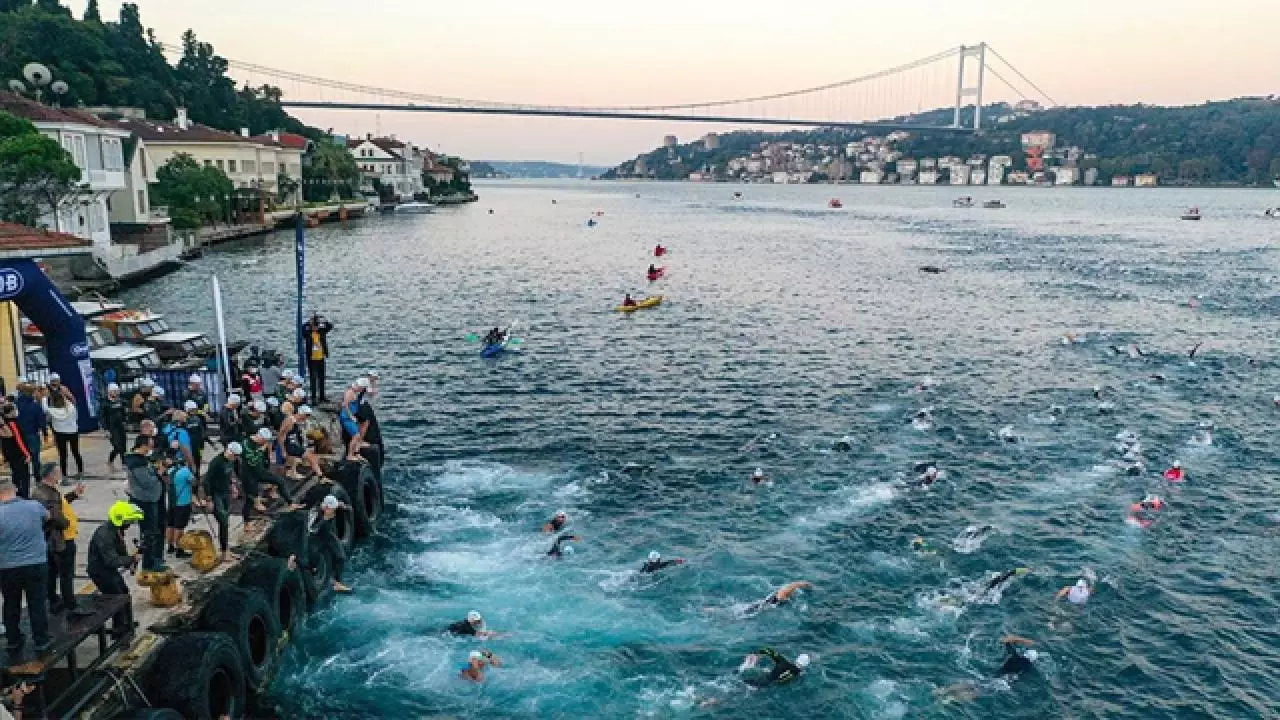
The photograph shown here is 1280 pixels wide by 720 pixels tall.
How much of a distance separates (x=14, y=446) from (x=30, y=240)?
16.8ft

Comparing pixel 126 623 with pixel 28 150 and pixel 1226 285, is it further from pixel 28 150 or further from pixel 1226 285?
pixel 1226 285

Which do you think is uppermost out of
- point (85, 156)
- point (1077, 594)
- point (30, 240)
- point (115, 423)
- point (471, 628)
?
point (85, 156)

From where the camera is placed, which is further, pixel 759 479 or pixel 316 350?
pixel 316 350

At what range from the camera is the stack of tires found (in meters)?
12.7

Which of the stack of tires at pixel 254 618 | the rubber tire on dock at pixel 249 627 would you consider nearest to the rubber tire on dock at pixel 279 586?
the stack of tires at pixel 254 618

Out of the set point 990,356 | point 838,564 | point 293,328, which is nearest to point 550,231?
point 293,328

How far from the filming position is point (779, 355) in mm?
44625

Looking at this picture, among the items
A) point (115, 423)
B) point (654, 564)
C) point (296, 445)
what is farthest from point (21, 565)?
point (654, 564)

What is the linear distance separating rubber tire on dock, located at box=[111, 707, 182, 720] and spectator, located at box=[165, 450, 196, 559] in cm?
433

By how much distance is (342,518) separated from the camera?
806 inches

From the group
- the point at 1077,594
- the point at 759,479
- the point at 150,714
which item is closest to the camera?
the point at 150,714

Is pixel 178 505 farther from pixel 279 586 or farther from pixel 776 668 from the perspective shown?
pixel 776 668

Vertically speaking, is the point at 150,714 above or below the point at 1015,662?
above

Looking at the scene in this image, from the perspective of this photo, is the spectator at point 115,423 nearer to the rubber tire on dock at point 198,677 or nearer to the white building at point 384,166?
the rubber tire on dock at point 198,677
